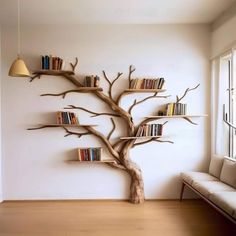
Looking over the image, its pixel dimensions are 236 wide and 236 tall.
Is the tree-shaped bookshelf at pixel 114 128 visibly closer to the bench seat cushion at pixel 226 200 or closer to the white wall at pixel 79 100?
the white wall at pixel 79 100

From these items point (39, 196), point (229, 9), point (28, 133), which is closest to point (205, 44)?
point (229, 9)

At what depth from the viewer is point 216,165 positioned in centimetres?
432

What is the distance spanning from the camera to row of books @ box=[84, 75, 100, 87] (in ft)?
14.8

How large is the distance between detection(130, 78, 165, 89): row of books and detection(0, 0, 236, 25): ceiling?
99cm

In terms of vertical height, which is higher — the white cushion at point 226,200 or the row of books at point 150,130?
the row of books at point 150,130

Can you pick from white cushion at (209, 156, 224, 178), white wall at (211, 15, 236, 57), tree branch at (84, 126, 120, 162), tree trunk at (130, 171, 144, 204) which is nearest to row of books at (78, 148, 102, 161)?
tree branch at (84, 126, 120, 162)

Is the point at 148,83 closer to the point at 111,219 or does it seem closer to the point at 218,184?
the point at 218,184

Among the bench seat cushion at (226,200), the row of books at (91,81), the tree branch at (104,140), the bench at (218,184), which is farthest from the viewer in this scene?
the tree branch at (104,140)

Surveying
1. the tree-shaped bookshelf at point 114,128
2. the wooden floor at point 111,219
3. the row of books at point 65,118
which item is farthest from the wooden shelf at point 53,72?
the wooden floor at point 111,219

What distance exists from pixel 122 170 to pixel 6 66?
264 cm

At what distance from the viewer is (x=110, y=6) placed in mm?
4031

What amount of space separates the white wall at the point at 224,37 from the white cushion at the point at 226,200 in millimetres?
2143

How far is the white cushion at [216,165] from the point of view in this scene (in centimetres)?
423

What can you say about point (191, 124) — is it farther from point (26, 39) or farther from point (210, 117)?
point (26, 39)
